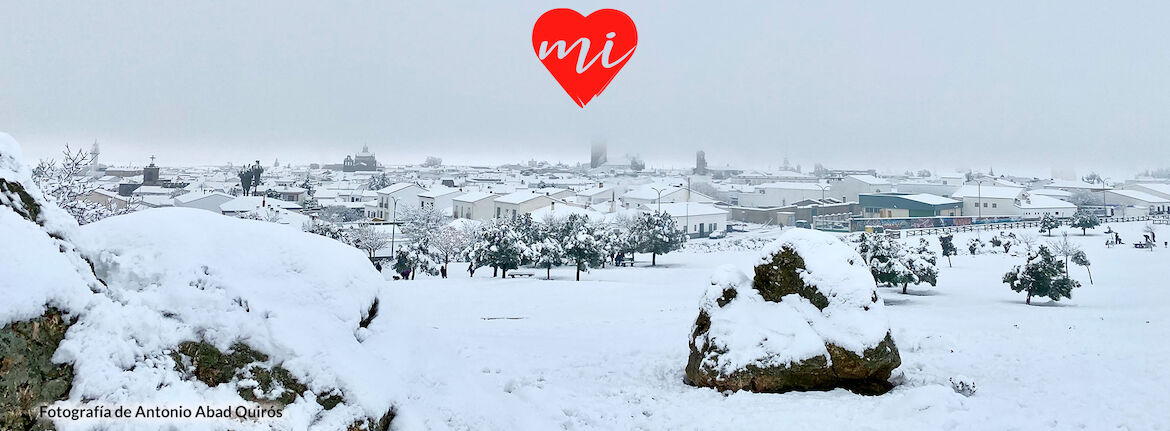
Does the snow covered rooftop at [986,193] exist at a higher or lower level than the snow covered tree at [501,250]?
higher

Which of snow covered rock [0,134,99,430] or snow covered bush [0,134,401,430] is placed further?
snow covered bush [0,134,401,430]

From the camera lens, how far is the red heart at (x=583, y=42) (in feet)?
39.3

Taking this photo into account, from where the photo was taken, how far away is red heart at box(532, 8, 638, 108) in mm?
11984

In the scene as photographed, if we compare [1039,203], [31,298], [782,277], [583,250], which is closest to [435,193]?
[583,250]

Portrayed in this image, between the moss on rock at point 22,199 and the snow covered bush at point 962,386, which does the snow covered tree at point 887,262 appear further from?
the moss on rock at point 22,199

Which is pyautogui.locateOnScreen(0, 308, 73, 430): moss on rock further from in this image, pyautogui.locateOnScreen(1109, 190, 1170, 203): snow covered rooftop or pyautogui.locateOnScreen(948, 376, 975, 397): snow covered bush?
pyautogui.locateOnScreen(1109, 190, 1170, 203): snow covered rooftop

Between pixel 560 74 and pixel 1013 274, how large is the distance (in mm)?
17857

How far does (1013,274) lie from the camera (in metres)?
21.5

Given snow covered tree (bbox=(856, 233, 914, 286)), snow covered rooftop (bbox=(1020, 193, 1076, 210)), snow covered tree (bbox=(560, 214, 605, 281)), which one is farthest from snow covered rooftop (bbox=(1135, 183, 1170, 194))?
snow covered tree (bbox=(560, 214, 605, 281))

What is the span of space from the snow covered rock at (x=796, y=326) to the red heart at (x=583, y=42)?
4456mm

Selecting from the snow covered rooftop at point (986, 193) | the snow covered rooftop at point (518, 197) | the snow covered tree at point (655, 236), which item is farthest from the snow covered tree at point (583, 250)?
the snow covered rooftop at point (986, 193)

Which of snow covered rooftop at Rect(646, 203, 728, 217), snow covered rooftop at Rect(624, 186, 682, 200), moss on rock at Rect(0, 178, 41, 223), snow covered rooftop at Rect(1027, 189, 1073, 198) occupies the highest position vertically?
snow covered rooftop at Rect(1027, 189, 1073, 198)

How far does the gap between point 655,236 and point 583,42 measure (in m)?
26.3

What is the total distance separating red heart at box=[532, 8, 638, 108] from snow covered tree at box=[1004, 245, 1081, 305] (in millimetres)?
16607
